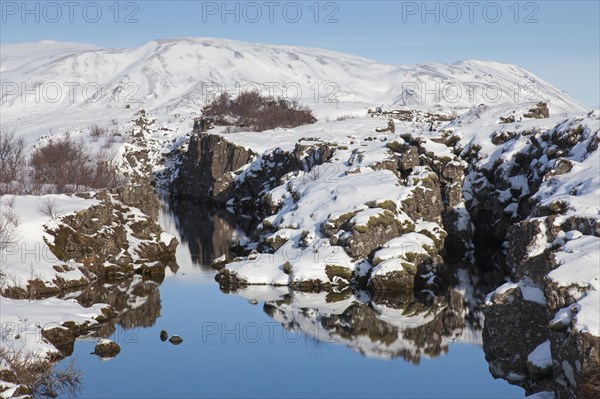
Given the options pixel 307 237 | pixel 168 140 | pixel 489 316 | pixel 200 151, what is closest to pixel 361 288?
pixel 307 237

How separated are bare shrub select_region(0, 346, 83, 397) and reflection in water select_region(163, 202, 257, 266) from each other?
84.7 feet

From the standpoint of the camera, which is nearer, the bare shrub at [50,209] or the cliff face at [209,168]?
the bare shrub at [50,209]

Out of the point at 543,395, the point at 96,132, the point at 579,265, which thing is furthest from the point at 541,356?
the point at 96,132

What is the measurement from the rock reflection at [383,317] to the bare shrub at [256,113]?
72.5 metres

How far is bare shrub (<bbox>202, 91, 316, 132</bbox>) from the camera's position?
387ft

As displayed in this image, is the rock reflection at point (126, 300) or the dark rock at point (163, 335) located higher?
the dark rock at point (163, 335)

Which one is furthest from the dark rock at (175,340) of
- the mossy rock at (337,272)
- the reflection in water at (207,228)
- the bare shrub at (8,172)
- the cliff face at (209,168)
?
the cliff face at (209,168)

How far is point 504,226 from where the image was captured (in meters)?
56.8

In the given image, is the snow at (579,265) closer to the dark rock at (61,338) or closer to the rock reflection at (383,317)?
the rock reflection at (383,317)

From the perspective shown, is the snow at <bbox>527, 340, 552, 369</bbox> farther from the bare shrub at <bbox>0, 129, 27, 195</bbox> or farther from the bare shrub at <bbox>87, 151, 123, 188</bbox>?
the bare shrub at <bbox>87, 151, 123, 188</bbox>

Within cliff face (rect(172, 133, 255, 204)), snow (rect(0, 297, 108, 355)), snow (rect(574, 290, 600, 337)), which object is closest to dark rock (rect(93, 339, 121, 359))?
snow (rect(0, 297, 108, 355))

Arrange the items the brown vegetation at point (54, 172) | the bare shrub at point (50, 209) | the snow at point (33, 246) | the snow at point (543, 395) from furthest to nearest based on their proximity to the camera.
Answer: the brown vegetation at point (54, 172) < the bare shrub at point (50, 209) < the snow at point (33, 246) < the snow at point (543, 395)

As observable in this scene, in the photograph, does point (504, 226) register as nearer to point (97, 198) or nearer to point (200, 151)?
point (97, 198)

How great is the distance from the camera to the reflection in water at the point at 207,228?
5984 centimetres
